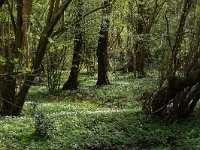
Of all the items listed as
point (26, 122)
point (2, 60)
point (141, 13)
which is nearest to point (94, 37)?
point (141, 13)

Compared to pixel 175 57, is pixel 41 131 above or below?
below

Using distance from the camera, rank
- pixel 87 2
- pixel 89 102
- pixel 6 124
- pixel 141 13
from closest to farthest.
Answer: pixel 6 124, pixel 89 102, pixel 87 2, pixel 141 13

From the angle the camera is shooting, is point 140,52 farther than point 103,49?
Yes

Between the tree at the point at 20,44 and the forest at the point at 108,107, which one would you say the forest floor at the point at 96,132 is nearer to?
the forest at the point at 108,107

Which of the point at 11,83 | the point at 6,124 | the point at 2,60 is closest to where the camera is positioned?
the point at 2,60

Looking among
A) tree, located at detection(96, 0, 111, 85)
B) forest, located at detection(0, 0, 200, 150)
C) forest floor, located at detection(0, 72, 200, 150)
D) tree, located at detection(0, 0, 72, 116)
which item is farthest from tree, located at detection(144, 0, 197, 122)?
tree, located at detection(96, 0, 111, 85)

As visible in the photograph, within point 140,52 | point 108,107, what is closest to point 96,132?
point 108,107

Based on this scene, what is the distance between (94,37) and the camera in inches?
1282

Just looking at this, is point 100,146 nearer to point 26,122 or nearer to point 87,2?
point 26,122

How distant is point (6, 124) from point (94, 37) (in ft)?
58.7

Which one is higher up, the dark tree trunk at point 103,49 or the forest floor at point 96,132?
the dark tree trunk at point 103,49

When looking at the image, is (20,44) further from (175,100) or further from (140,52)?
(140,52)

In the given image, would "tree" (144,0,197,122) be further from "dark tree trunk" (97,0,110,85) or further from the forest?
"dark tree trunk" (97,0,110,85)

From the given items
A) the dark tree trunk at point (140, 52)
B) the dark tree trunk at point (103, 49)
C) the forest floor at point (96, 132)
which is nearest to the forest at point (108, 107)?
the forest floor at point (96, 132)
